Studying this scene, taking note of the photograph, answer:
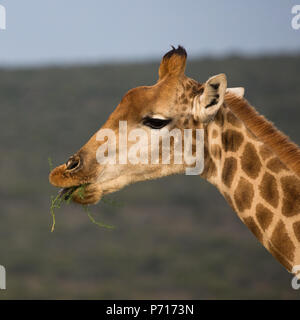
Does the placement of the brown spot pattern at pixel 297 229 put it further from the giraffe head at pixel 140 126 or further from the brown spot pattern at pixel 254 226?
the giraffe head at pixel 140 126

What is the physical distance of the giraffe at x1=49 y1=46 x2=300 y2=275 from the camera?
620 cm

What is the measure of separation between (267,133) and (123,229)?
32061 millimetres

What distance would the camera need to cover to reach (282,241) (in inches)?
240

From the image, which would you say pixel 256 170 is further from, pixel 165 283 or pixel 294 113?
pixel 294 113

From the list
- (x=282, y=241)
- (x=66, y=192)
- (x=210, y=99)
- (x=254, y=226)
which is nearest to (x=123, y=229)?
(x=66, y=192)

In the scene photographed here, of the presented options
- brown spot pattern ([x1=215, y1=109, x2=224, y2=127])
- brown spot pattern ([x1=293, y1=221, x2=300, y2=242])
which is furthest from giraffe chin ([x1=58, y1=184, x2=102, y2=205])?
brown spot pattern ([x1=293, y1=221, x2=300, y2=242])

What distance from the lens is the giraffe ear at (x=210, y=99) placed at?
6191 mm

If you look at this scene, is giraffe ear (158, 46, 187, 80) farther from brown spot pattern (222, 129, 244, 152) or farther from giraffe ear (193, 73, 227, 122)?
brown spot pattern (222, 129, 244, 152)

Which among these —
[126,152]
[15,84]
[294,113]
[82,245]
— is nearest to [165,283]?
[82,245]

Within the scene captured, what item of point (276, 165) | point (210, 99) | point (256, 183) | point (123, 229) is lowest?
point (256, 183)

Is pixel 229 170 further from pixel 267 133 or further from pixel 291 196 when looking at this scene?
pixel 291 196

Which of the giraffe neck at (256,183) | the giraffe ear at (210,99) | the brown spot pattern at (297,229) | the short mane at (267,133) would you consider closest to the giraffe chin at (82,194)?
the giraffe neck at (256,183)

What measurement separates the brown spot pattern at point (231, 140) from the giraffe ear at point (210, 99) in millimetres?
249

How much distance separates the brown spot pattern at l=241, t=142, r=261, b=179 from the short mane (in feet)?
0.46
